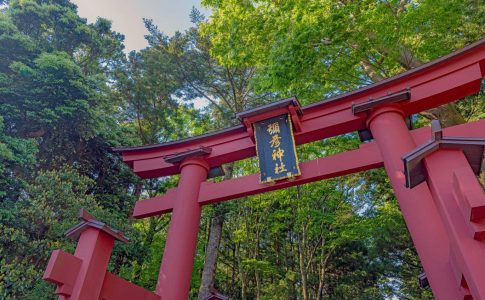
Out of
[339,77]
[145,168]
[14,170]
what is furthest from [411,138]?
[14,170]

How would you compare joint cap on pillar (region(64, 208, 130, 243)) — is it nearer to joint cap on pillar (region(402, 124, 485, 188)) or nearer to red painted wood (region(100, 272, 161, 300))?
red painted wood (region(100, 272, 161, 300))

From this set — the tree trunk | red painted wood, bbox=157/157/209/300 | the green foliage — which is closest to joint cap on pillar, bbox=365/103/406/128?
red painted wood, bbox=157/157/209/300

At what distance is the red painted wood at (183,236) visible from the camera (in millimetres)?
4118

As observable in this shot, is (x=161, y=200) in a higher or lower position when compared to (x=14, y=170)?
lower

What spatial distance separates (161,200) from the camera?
5219 mm

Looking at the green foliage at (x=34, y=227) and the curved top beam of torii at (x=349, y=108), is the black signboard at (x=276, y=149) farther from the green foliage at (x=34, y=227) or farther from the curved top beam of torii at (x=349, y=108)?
the green foliage at (x=34, y=227)

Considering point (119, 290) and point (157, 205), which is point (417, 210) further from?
point (157, 205)

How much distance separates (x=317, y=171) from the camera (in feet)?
14.6

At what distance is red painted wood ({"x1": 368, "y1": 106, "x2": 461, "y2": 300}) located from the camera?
3004 mm

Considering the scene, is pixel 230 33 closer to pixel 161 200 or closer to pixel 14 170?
pixel 161 200

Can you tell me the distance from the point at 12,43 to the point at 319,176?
8.75 metres

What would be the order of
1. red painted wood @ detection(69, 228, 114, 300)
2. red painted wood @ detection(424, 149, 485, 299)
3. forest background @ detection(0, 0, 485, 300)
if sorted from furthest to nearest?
1. forest background @ detection(0, 0, 485, 300)
2. red painted wood @ detection(69, 228, 114, 300)
3. red painted wood @ detection(424, 149, 485, 299)

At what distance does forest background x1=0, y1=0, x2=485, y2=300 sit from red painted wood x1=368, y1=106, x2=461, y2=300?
1.86 m

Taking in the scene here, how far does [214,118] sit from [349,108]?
8303 mm
